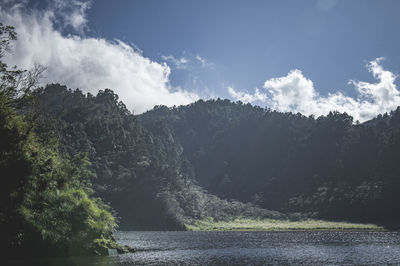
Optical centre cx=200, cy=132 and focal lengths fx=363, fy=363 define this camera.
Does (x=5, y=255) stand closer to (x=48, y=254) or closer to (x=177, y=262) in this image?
(x=48, y=254)

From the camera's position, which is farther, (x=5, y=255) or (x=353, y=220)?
(x=353, y=220)

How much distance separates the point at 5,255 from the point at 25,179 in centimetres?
1067

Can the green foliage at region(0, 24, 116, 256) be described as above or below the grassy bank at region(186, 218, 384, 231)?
above

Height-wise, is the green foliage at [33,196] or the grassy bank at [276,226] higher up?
the green foliage at [33,196]

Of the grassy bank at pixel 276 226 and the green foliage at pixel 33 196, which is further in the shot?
the grassy bank at pixel 276 226

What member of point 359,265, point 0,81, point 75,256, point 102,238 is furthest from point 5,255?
point 359,265

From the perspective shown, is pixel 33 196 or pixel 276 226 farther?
pixel 276 226

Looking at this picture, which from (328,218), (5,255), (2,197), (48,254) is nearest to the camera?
(2,197)

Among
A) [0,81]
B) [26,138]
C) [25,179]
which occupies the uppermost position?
[0,81]

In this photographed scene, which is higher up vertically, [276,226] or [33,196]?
[33,196]

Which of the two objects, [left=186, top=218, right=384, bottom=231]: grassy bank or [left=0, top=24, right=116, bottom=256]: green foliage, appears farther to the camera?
[left=186, top=218, right=384, bottom=231]: grassy bank

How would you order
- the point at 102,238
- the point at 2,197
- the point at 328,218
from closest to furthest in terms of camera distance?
the point at 2,197
the point at 102,238
the point at 328,218

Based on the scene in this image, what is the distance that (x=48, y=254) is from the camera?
47.2 meters

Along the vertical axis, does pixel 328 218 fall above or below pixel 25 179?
below
